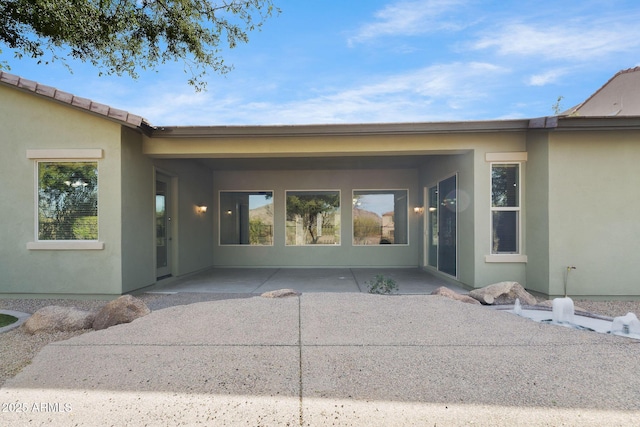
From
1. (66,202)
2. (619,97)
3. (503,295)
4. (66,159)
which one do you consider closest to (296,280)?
(503,295)

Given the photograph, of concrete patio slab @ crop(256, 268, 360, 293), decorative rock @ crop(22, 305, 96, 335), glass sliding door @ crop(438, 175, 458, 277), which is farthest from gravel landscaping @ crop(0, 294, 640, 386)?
glass sliding door @ crop(438, 175, 458, 277)

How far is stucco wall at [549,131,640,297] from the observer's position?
7113 millimetres

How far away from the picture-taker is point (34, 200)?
24.4 ft

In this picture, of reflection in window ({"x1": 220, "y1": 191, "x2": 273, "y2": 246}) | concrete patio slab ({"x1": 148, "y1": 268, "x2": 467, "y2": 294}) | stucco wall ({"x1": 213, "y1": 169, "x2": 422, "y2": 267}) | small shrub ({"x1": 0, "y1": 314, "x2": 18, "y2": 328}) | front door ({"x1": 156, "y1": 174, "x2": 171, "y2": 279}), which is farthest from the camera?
reflection in window ({"x1": 220, "y1": 191, "x2": 273, "y2": 246})

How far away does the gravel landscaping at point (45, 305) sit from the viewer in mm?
4140

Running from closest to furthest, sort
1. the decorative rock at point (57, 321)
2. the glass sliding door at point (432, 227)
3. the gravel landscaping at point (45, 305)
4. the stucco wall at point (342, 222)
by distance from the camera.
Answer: the gravel landscaping at point (45, 305) < the decorative rock at point (57, 321) < the glass sliding door at point (432, 227) < the stucco wall at point (342, 222)

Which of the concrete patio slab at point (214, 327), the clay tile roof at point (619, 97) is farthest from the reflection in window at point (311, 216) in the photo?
the clay tile roof at point (619, 97)

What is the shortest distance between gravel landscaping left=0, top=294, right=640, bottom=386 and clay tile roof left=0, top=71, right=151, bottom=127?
337 centimetres

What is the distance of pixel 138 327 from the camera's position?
479 cm

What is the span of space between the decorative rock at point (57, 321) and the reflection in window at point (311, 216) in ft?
25.8

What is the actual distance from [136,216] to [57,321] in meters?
3.14

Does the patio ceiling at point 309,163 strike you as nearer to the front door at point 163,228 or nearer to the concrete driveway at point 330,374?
the front door at point 163,228

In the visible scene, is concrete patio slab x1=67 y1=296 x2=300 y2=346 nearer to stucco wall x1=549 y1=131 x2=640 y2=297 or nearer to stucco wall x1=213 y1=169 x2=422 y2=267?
stucco wall x1=549 y1=131 x2=640 y2=297

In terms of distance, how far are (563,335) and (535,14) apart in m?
9.59
